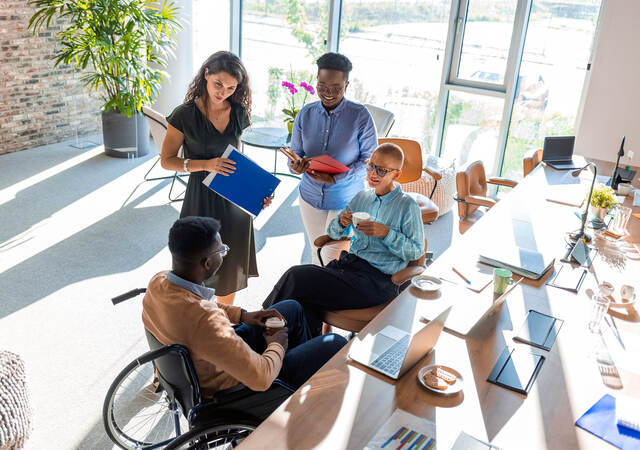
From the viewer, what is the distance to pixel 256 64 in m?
7.43

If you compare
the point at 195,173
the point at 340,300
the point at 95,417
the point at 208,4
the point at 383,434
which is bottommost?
the point at 95,417

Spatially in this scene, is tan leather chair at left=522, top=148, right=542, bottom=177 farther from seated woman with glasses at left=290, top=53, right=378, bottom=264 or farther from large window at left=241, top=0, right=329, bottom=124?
large window at left=241, top=0, right=329, bottom=124

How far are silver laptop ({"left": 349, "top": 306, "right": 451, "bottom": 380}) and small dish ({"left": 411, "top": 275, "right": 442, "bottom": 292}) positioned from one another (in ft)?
1.10

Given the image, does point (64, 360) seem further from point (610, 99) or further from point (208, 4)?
point (208, 4)

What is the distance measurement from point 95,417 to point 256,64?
549 cm

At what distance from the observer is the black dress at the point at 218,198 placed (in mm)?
2953

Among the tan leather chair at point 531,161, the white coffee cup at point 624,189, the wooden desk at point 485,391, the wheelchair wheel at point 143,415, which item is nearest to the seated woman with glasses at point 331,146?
the wooden desk at point 485,391

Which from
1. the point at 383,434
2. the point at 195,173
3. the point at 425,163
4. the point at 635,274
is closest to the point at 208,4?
the point at 425,163

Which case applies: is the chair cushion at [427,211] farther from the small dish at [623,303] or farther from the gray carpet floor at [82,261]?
the small dish at [623,303]

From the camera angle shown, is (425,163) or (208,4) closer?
(425,163)

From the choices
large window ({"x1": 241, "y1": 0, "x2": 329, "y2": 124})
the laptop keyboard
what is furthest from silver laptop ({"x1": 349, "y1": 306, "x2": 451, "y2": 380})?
large window ({"x1": 241, "y1": 0, "x2": 329, "y2": 124})

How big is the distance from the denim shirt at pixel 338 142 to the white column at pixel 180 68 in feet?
13.2

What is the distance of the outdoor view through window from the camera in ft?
18.4

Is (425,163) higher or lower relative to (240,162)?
lower
